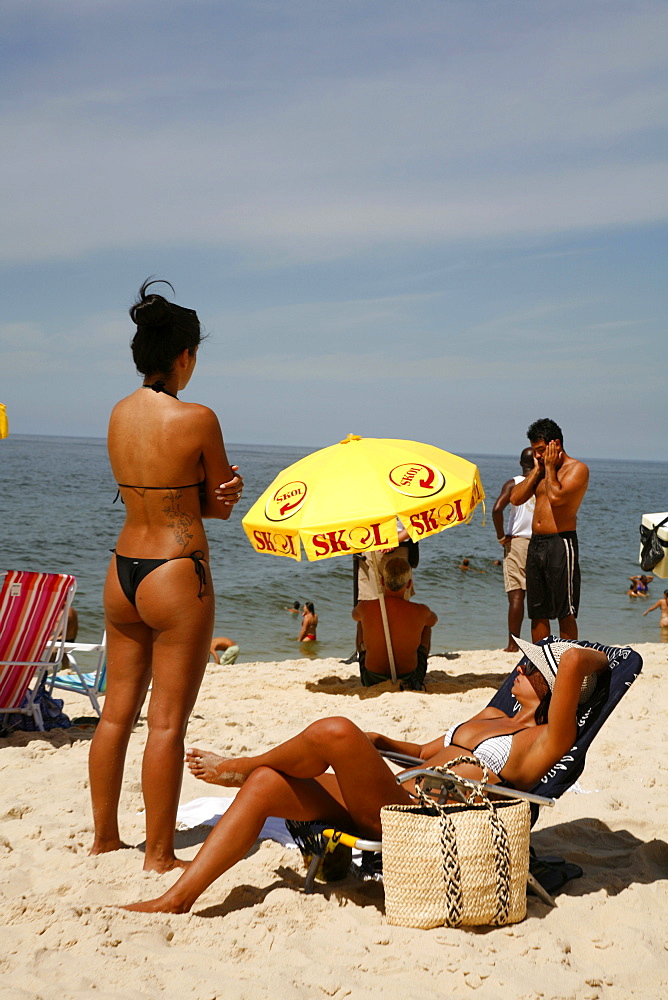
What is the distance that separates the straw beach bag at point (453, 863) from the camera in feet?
8.22

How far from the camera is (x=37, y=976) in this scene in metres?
2.08

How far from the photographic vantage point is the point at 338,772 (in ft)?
9.04

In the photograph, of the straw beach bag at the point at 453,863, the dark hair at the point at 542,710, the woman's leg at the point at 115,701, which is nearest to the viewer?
the straw beach bag at the point at 453,863

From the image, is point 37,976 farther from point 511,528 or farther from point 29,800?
point 511,528

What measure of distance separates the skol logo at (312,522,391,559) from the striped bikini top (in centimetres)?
227

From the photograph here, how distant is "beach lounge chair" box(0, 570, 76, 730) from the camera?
15.7 ft

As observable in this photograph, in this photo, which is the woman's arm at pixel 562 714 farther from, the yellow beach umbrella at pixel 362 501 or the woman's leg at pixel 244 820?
the yellow beach umbrella at pixel 362 501

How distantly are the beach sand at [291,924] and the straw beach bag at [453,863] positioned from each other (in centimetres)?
→ 7

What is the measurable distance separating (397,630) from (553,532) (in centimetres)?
143

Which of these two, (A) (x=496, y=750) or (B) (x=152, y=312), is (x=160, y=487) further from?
(A) (x=496, y=750)

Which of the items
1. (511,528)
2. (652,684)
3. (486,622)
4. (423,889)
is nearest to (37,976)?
(423,889)

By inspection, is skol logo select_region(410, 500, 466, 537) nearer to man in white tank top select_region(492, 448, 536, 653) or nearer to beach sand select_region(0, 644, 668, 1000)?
beach sand select_region(0, 644, 668, 1000)

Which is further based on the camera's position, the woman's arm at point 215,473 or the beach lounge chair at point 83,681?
the beach lounge chair at point 83,681

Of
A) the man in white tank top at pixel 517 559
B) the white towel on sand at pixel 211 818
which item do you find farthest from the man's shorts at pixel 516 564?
the white towel on sand at pixel 211 818
